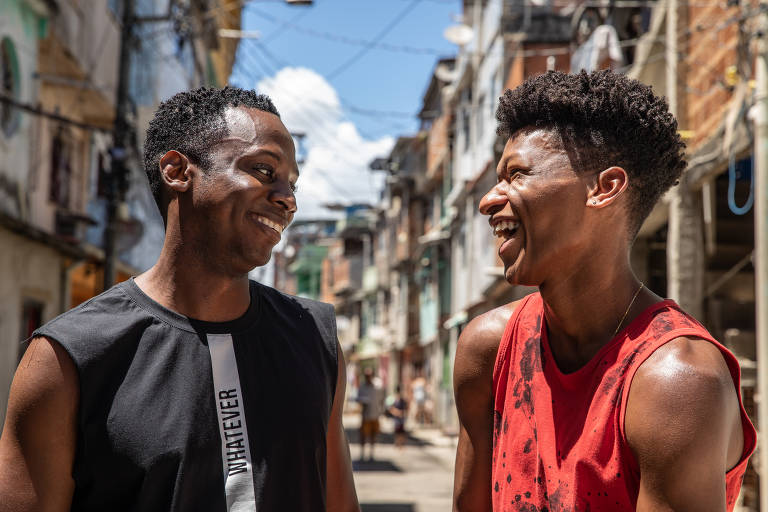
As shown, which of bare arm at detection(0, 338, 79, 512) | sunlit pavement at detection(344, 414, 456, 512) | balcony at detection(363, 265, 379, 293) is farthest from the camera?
balcony at detection(363, 265, 379, 293)

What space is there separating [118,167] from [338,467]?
13394 mm

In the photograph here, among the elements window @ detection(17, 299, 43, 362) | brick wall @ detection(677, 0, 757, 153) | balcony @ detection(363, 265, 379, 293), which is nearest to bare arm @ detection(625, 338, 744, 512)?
brick wall @ detection(677, 0, 757, 153)

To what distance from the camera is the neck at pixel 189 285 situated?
264 centimetres

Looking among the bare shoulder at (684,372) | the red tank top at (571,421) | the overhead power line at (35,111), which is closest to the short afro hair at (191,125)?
the red tank top at (571,421)

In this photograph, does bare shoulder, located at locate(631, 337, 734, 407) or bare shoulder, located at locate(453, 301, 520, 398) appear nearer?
bare shoulder, located at locate(631, 337, 734, 407)

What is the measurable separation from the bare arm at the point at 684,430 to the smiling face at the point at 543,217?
40cm

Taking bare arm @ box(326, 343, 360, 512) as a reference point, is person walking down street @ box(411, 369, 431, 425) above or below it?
below

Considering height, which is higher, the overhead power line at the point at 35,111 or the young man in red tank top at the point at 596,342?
the overhead power line at the point at 35,111

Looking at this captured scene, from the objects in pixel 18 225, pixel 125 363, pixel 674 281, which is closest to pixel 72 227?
pixel 18 225

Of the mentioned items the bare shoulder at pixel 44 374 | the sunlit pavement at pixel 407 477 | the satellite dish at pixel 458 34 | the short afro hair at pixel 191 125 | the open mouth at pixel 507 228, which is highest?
the satellite dish at pixel 458 34

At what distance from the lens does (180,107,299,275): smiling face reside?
2609mm

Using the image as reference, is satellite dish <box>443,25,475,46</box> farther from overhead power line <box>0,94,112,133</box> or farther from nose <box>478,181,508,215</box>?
nose <box>478,181,508,215</box>

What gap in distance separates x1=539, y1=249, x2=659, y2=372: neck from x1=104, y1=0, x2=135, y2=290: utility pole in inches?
524

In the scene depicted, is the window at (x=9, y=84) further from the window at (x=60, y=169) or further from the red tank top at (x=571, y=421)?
the red tank top at (x=571, y=421)
